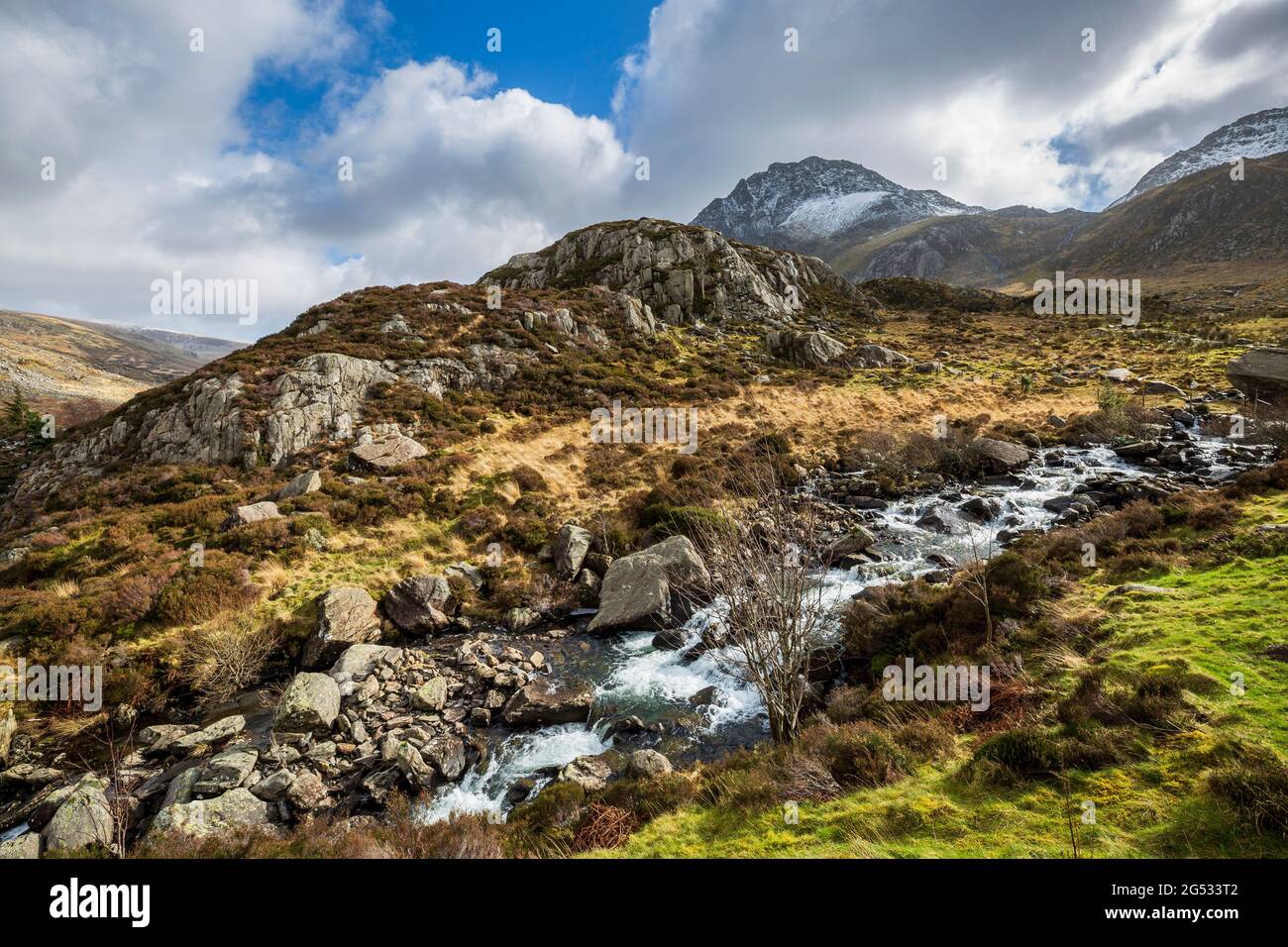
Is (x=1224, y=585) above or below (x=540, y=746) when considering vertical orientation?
above

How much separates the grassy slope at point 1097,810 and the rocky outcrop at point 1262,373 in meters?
28.7

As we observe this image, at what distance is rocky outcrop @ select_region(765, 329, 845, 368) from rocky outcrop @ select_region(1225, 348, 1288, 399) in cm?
2382

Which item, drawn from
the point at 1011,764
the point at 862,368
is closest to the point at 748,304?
the point at 862,368

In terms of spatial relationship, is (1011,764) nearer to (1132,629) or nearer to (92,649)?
(1132,629)

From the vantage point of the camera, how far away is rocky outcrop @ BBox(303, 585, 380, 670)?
43.1 feet

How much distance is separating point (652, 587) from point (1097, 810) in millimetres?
11380

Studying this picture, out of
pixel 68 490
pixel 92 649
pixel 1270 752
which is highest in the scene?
pixel 68 490

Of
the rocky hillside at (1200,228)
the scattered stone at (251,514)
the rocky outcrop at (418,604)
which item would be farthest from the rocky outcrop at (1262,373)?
the rocky hillside at (1200,228)

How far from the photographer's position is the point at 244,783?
9.06m

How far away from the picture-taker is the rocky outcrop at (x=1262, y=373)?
24.9 m

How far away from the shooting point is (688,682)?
41.3 ft

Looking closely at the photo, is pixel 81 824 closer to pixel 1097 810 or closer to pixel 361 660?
pixel 361 660

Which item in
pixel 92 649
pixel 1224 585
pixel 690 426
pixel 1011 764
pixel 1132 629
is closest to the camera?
pixel 1011 764
